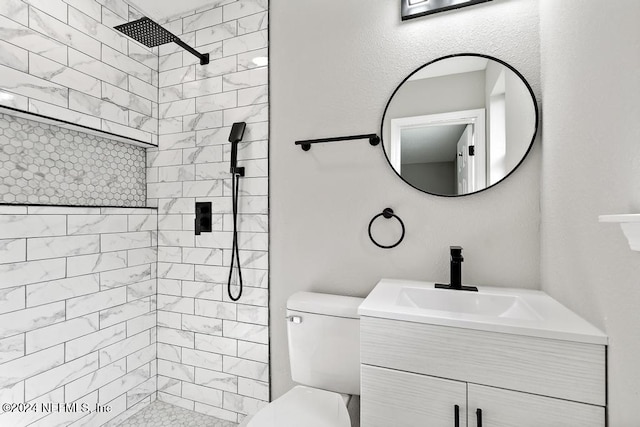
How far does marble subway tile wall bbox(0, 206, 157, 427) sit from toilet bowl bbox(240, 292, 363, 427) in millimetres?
967

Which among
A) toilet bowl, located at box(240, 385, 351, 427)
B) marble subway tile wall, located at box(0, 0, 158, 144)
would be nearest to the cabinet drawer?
toilet bowl, located at box(240, 385, 351, 427)

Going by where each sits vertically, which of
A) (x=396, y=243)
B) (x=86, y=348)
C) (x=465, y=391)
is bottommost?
(x=86, y=348)

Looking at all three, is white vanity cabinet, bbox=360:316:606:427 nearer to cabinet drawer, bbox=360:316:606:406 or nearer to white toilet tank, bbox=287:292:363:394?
cabinet drawer, bbox=360:316:606:406

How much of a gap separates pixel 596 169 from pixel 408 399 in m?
0.85

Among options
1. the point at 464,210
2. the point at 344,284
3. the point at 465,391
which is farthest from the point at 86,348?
the point at 464,210

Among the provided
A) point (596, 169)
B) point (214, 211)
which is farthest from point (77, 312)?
point (596, 169)

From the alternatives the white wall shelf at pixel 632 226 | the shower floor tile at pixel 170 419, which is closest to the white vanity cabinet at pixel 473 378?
the white wall shelf at pixel 632 226

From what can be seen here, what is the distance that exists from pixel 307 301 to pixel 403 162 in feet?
2.52

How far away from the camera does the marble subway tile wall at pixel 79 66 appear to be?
4.51 ft

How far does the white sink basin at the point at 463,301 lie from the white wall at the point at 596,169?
160mm

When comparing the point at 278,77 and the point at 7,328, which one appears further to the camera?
the point at 278,77

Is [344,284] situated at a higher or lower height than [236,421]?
higher

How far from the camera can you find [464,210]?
138cm

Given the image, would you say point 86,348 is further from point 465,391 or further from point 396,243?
point 465,391
